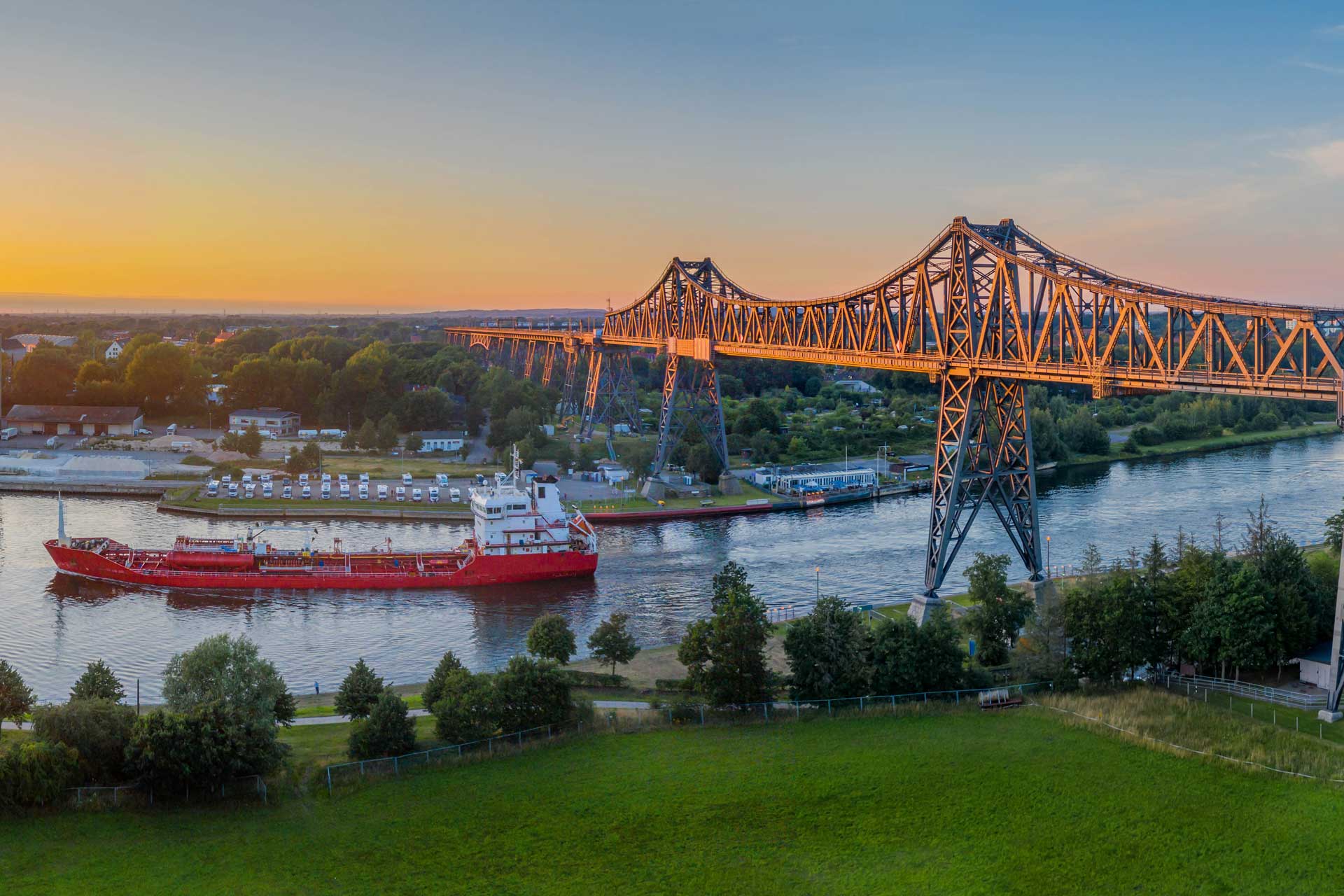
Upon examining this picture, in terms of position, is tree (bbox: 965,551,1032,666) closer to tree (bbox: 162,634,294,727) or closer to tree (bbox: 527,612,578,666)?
tree (bbox: 527,612,578,666)

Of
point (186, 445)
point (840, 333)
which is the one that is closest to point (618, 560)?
point (840, 333)

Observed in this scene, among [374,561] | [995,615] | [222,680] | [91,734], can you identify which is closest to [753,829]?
[222,680]

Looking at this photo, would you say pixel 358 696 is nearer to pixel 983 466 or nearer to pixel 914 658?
pixel 914 658

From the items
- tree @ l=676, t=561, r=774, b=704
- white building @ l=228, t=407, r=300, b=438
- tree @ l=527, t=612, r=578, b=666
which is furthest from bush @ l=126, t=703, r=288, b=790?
white building @ l=228, t=407, r=300, b=438

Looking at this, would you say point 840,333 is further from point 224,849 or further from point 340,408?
point 340,408

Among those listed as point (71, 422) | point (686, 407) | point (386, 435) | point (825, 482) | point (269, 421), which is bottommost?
point (825, 482)
